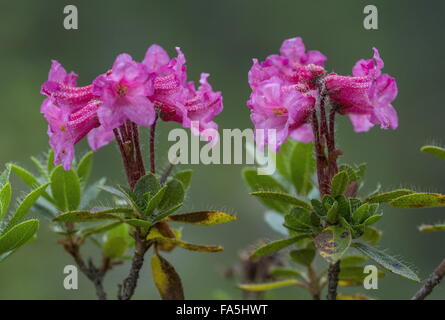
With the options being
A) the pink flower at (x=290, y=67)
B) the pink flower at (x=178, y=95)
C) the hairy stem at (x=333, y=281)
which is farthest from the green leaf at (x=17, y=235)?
the hairy stem at (x=333, y=281)

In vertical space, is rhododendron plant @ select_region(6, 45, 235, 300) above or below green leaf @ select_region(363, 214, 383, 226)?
above

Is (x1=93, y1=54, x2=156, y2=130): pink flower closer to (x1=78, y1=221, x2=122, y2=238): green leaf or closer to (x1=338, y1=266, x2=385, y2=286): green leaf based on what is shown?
(x1=78, y1=221, x2=122, y2=238): green leaf

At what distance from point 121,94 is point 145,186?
0.78 ft

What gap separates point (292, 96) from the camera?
6.04ft

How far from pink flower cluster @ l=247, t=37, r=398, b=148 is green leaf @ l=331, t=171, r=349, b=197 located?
0.60ft

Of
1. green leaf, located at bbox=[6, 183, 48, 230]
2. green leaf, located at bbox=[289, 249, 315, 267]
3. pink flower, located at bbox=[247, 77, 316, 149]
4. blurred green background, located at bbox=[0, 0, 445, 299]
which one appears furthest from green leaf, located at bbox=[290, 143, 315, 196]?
blurred green background, located at bbox=[0, 0, 445, 299]

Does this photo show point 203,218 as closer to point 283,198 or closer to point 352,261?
point 283,198

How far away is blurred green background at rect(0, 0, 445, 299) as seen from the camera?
5.84 metres

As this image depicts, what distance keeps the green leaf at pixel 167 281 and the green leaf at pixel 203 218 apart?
17 centimetres

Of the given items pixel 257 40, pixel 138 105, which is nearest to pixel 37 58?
pixel 257 40

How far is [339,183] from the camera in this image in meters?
1.80

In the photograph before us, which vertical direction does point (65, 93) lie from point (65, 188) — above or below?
above

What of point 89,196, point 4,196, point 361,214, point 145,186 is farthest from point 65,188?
point 361,214
